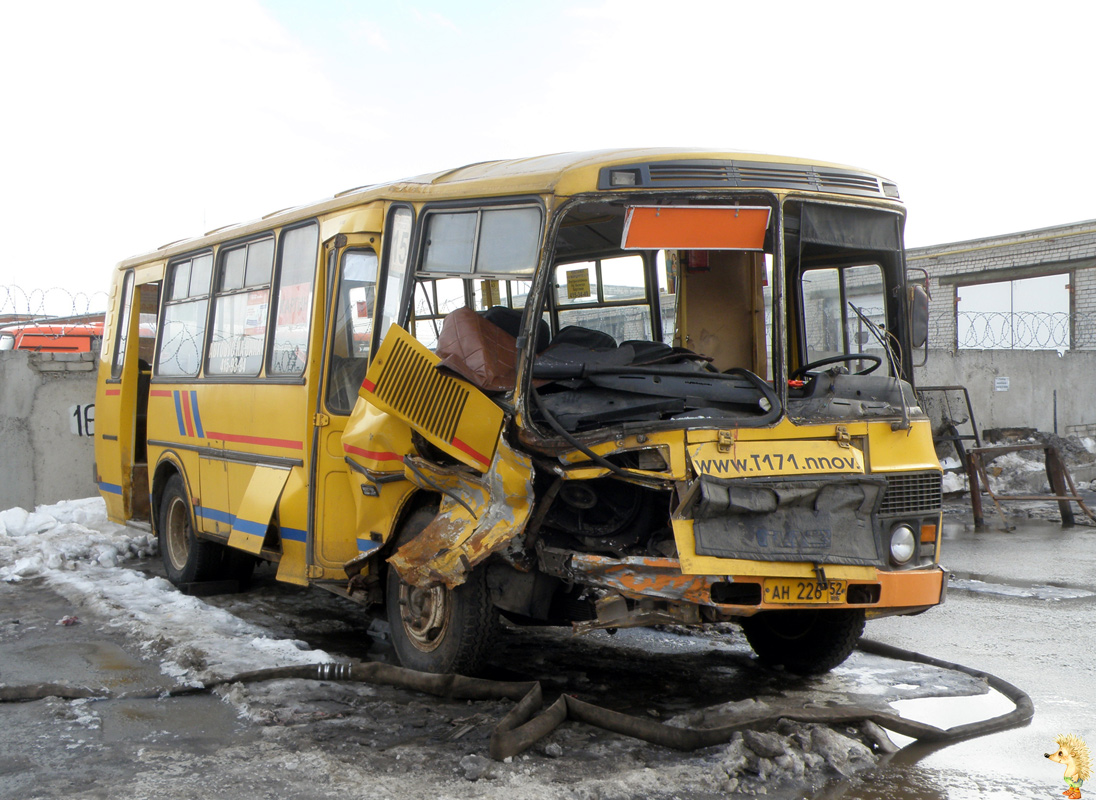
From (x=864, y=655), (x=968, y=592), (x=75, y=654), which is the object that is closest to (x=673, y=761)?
(x=864, y=655)

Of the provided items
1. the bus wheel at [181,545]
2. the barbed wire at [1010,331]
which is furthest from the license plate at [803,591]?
the barbed wire at [1010,331]

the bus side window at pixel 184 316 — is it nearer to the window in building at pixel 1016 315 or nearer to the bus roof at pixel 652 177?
the bus roof at pixel 652 177

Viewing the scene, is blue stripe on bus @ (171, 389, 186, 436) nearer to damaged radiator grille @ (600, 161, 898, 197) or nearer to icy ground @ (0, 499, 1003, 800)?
icy ground @ (0, 499, 1003, 800)

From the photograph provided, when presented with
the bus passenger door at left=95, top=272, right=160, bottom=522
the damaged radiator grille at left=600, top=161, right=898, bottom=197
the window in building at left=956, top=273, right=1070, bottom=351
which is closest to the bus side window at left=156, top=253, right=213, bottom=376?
the bus passenger door at left=95, top=272, right=160, bottom=522

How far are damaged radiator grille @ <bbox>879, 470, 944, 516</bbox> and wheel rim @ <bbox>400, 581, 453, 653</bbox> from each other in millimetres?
2165

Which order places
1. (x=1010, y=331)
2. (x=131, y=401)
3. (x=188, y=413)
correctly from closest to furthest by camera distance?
(x=188, y=413) → (x=131, y=401) → (x=1010, y=331)

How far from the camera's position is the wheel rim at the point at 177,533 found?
8.64 metres

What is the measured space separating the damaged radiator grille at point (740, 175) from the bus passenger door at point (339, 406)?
188cm

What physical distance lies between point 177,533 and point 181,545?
4.6 inches

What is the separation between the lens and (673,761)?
4.21 metres

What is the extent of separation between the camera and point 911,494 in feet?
15.8

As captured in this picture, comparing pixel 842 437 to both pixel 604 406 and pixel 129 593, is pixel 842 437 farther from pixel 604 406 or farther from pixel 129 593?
pixel 129 593

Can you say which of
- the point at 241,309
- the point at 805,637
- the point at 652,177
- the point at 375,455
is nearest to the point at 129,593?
→ the point at 241,309

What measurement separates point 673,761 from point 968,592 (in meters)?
4.73
